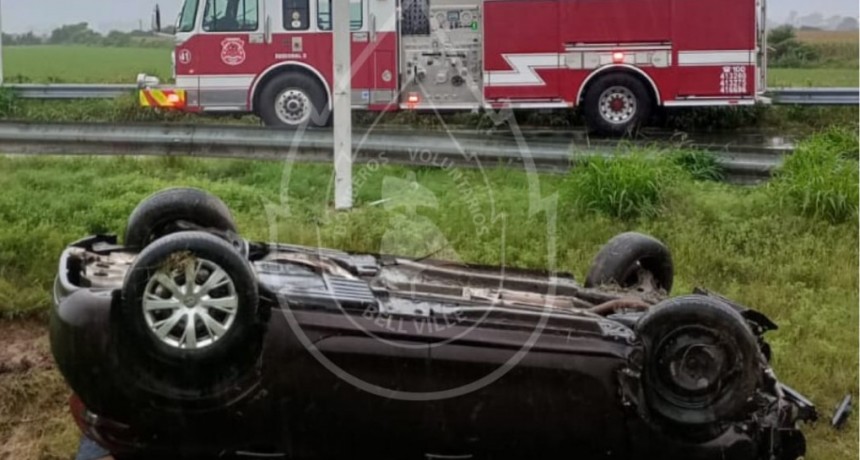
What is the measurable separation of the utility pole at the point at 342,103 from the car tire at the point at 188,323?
174 inches

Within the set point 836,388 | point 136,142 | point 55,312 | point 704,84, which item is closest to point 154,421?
point 55,312

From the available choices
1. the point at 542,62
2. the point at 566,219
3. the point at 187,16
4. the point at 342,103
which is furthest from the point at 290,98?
the point at 566,219

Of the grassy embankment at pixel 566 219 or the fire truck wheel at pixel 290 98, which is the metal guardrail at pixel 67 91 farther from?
the grassy embankment at pixel 566 219

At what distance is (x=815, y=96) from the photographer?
53.6 ft

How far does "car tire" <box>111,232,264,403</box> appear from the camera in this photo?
3654 millimetres

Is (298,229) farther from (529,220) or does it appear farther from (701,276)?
(701,276)

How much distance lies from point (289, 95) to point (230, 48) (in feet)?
3.23

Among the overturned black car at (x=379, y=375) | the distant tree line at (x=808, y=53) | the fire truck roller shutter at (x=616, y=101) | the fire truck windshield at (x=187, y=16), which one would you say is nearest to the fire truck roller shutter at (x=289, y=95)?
the fire truck windshield at (x=187, y=16)

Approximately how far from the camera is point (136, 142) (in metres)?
9.94

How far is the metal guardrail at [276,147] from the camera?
9.73 metres

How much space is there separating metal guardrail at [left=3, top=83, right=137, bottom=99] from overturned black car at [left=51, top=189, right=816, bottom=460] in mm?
13125

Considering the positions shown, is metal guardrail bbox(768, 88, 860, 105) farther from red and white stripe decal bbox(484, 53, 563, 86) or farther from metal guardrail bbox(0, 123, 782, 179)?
metal guardrail bbox(0, 123, 782, 179)

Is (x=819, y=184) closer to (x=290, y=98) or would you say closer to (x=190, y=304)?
(x=190, y=304)

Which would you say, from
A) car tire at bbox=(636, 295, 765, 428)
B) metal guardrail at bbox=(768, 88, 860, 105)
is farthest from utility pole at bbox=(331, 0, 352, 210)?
metal guardrail at bbox=(768, 88, 860, 105)
